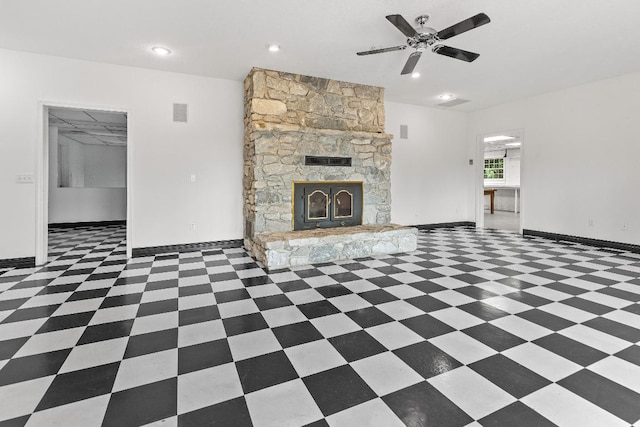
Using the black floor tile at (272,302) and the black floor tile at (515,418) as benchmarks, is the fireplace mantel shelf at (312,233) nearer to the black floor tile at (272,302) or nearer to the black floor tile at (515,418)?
the black floor tile at (272,302)

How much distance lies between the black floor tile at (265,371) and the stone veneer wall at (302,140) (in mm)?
2723

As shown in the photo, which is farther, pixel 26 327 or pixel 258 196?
pixel 258 196

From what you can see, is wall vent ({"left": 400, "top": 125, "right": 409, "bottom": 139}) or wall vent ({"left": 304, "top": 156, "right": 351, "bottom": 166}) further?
wall vent ({"left": 400, "top": 125, "right": 409, "bottom": 139})

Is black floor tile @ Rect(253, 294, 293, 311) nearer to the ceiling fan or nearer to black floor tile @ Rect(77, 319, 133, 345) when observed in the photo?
black floor tile @ Rect(77, 319, 133, 345)

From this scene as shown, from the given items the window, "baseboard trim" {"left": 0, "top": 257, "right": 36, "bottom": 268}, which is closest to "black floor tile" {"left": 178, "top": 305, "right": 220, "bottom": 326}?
"baseboard trim" {"left": 0, "top": 257, "right": 36, "bottom": 268}

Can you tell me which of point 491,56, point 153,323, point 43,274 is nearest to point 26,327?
point 153,323

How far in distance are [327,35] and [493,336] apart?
324cm

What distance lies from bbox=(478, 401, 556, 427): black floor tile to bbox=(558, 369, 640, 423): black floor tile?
34 cm

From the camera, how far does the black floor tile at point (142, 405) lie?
1449 millimetres

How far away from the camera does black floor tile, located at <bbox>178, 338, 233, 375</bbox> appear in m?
1.87

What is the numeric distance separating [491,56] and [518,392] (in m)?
4.00

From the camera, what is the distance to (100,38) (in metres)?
3.61

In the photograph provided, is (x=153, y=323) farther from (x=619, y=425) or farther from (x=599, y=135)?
(x=599, y=135)

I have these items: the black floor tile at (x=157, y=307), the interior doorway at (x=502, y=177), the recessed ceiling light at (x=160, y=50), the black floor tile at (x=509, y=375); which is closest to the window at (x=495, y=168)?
the interior doorway at (x=502, y=177)
